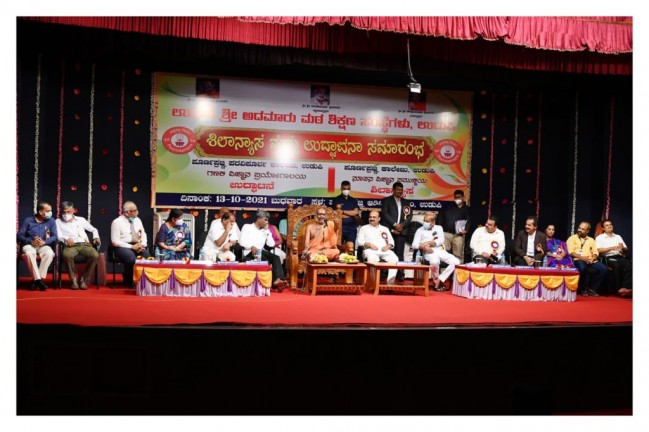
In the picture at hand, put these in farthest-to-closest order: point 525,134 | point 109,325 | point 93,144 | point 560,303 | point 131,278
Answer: point 525,134
point 93,144
point 131,278
point 560,303
point 109,325

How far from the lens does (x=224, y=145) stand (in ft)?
25.1

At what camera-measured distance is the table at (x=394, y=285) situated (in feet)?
20.6

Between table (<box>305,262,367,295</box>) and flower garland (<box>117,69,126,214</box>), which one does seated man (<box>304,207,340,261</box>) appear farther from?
flower garland (<box>117,69,126,214</box>)

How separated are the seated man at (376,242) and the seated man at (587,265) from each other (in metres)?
2.04

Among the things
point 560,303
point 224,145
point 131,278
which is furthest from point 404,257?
point 131,278

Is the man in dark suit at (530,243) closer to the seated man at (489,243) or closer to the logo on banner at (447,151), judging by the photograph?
the seated man at (489,243)

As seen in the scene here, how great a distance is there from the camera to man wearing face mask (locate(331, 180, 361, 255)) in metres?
7.44

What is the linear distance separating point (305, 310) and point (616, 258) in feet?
13.2

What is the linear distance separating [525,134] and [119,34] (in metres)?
5.31

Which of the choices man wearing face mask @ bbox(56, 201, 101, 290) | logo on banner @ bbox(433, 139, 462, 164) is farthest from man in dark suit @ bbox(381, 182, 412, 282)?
man wearing face mask @ bbox(56, 201, 101, 290)

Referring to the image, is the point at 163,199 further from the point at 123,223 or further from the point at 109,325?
the point at 109,325

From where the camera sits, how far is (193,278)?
19.1 ft

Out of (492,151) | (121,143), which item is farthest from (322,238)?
(492,151)

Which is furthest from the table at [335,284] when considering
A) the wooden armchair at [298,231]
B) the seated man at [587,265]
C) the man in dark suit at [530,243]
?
the seated man at [587,265]
